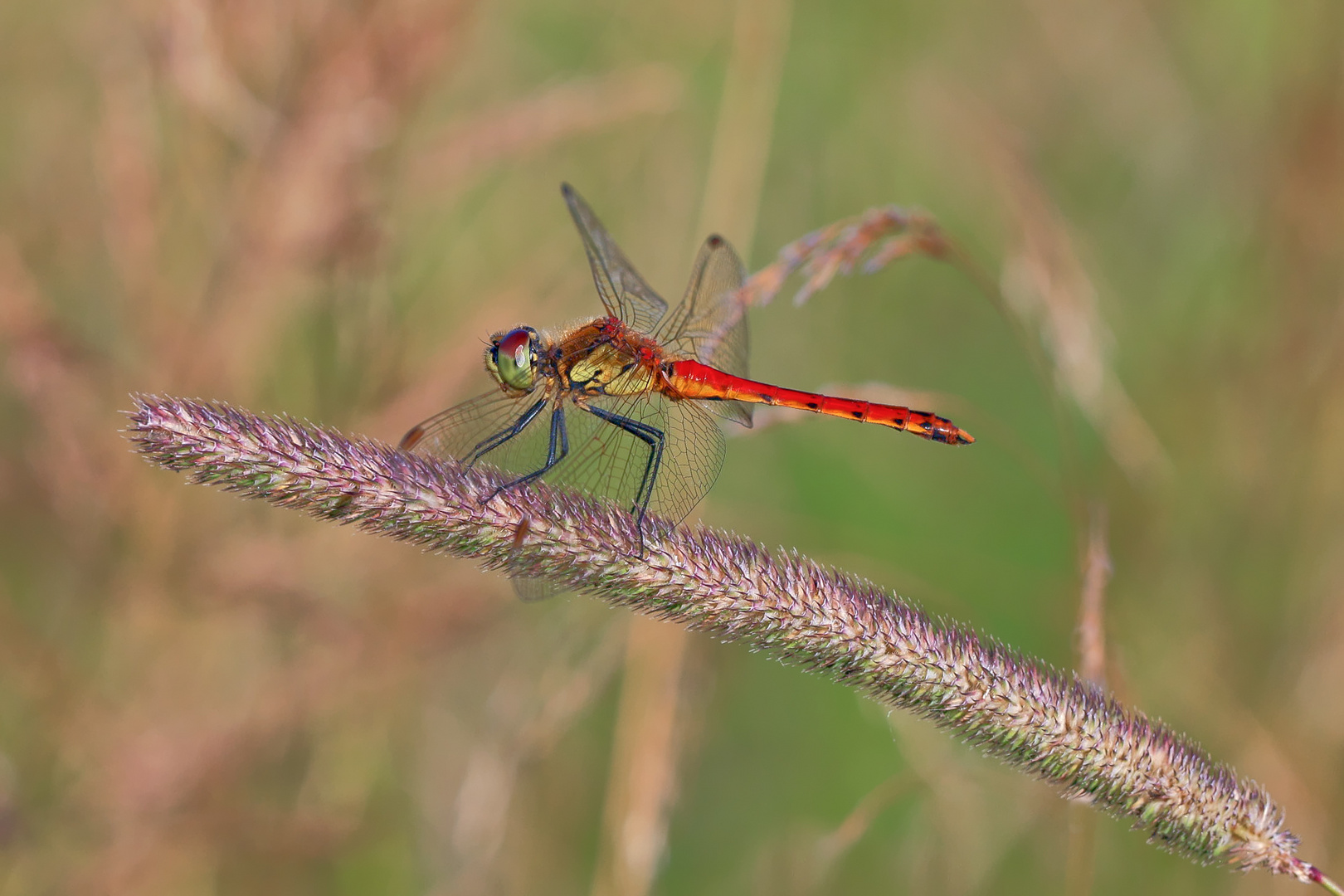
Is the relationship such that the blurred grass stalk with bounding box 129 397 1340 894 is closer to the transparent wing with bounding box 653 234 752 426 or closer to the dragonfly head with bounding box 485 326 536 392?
the dragonfly head with bounding box 485 326 536 392

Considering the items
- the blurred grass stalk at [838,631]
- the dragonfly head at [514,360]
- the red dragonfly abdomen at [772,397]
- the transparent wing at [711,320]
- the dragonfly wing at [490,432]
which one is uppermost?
the transparent wing at [711,320]

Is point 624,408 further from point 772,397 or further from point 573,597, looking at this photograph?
point 573,597

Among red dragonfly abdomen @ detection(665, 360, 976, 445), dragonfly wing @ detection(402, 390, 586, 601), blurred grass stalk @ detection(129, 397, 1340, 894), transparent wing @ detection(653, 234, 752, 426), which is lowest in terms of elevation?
blurred grass stalk @ detection(129, 397, 1340, 894)

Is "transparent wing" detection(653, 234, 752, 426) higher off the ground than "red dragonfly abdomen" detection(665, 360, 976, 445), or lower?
higher

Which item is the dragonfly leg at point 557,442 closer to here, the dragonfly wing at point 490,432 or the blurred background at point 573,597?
the dragonfly wing at point 490,432

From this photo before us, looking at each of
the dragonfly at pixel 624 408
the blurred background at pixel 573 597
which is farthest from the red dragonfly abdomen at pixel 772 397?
the blurred background at pixel 573 597

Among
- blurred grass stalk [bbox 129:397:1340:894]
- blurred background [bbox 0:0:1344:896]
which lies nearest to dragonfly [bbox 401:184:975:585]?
blurred background [bbox 0:0:1344:896]

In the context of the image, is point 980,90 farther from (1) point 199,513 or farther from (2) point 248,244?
(1) point 199,513

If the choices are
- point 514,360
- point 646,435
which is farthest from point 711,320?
point 514,360
